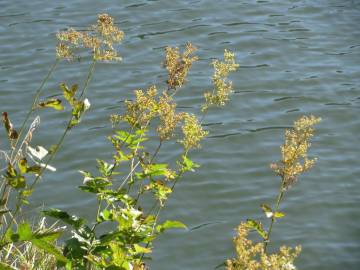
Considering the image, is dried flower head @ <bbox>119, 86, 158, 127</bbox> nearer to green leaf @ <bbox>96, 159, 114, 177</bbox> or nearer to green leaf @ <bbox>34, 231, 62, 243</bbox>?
green leaf @ <bbox>96, 159, 114, 177</bbox>

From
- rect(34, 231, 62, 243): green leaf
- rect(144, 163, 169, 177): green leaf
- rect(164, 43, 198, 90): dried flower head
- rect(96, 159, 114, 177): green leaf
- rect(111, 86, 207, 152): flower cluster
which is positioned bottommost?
rect(96, 159, 114, 177): green leaf

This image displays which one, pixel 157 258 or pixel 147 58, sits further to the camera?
pixel 147 58

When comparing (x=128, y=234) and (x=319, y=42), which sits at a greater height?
(x=128, y=234)

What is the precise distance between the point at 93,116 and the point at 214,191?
1.50m

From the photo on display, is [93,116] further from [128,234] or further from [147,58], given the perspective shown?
[128,234]

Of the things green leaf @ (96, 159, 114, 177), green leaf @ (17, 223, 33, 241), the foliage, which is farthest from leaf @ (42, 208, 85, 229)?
the foliage

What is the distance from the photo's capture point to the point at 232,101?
7.07m

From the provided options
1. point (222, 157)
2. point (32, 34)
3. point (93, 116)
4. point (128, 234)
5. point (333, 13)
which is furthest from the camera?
point (333, 13)

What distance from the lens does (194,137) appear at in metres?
2.78

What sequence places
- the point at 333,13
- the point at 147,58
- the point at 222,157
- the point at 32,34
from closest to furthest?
the point at 222,157 < the point at 147,58 < the point at 32,34 < the point at 333,13

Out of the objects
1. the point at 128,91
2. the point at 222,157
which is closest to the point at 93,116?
the point at 128,91

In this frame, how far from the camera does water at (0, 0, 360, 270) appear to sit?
5.42 m

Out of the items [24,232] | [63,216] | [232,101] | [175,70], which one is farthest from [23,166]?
[232,101]

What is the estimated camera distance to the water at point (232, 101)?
17.8 feet
